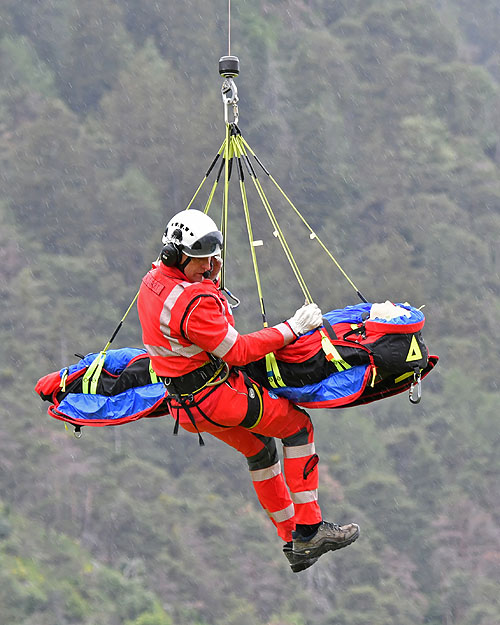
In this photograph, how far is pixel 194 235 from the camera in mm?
4832

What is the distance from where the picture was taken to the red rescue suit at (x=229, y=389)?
4.84 metres

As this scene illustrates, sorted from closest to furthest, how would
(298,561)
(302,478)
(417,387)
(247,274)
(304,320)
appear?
(304,320) → (417,387) → (302,478) → (298,561) → (247,274)

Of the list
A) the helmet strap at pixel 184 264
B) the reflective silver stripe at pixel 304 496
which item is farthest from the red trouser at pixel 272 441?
the helmet strap at pixel 184 264

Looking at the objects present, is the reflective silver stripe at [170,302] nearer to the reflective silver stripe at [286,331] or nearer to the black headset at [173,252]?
the black headset at [173,252]

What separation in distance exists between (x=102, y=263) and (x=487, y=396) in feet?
31.8

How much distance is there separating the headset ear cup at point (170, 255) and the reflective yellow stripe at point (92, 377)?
91 centimetres

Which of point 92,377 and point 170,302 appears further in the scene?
point 92,377

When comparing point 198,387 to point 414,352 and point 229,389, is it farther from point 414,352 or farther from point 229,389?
point 414,352

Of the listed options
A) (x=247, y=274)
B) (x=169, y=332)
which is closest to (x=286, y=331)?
(x=169, y=332)

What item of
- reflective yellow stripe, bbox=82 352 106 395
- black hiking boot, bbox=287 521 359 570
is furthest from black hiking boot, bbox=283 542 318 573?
reflective yellow stripe, bbox=82 352 106 395

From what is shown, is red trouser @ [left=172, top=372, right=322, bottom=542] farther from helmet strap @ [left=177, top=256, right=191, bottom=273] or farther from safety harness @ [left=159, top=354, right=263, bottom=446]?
helmet strap @ [left=177, top=256, right=191, bottom=273]

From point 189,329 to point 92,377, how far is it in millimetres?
980

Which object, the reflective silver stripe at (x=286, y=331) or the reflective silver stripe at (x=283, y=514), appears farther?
the reflective silver stripe at (x=283, y=514)

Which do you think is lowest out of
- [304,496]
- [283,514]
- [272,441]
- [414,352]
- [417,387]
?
[283,514]
